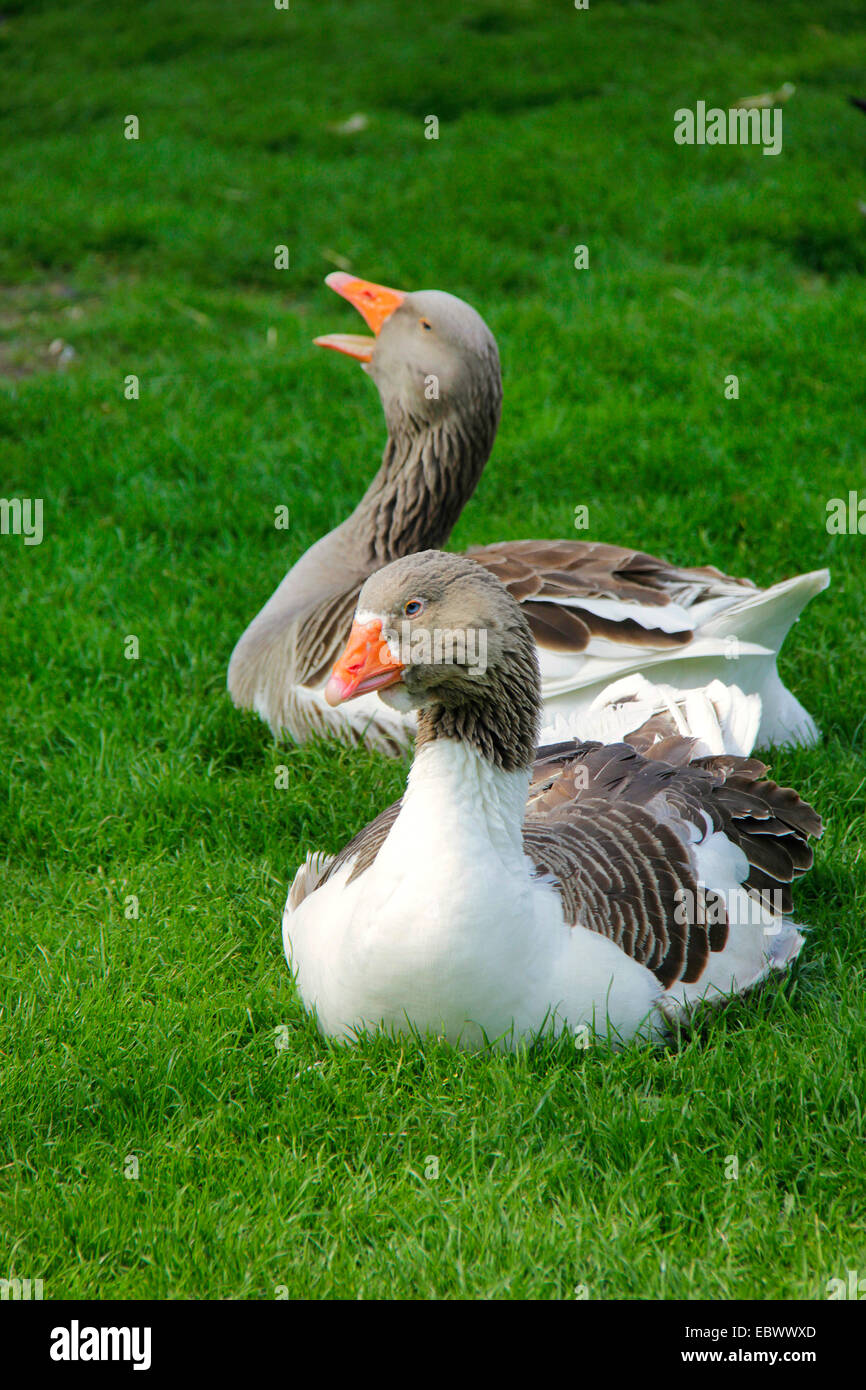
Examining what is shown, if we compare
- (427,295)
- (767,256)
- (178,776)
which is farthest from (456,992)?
(767,256)

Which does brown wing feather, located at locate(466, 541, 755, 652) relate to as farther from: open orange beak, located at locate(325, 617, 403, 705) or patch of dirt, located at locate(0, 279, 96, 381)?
patch of dirt, located at locate(0, 279, 96, 381)

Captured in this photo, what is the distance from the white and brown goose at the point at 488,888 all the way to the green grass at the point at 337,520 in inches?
6.0

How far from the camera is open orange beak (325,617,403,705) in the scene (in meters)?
3.11

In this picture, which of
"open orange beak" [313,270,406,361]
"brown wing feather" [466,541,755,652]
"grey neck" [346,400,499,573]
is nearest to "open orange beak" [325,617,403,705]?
"brown wing feather" [466,541,755,652]

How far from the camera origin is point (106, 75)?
1248 cm

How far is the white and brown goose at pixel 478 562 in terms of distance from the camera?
14.9ft

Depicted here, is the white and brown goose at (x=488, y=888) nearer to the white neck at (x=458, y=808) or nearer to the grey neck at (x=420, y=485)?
the white neck at (x=458, y=808)

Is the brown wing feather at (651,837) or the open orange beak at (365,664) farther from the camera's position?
the brown wing feather at (651,837)

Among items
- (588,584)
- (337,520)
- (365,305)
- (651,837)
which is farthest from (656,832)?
(337,520)

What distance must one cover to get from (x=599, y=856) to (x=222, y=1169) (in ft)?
3.97

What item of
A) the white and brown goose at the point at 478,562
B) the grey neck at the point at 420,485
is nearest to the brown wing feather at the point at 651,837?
the white and brown goose at the point at 478,562

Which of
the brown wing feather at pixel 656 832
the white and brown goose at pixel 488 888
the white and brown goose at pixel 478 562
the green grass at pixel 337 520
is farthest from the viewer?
the white and brown goose at pixel 478 562
